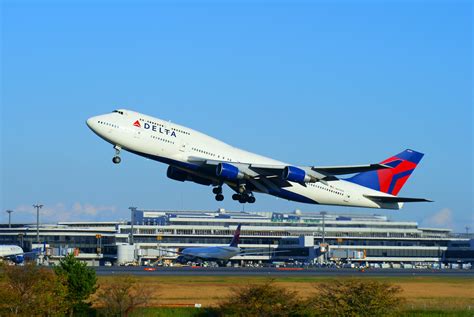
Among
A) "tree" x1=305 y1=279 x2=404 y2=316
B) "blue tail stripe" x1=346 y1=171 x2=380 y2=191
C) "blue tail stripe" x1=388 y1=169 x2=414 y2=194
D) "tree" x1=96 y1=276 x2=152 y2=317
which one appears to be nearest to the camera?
"tree" x1=305 y1=279 x2=404 y2=316

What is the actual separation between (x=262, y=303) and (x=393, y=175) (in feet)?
98.2

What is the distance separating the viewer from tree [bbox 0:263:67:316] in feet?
185

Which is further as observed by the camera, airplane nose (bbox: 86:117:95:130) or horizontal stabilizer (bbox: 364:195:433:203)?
horizontal stabilizer (bbox: 364:195:433:203)

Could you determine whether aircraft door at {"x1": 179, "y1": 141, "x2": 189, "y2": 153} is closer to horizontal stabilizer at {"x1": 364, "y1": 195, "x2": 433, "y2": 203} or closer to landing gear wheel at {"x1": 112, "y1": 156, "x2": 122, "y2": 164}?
landing gear wheel at {"x1": 112, "y1": 156, "x2": 122, "y2": 164}

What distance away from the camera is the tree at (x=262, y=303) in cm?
5734

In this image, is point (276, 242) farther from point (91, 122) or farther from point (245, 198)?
point (91, 122)

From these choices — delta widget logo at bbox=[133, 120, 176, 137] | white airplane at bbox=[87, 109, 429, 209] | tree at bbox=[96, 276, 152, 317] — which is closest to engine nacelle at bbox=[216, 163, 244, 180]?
white airplane at bbox=[87, 109, 429, 209]

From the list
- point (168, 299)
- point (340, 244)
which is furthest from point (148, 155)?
point (340, 244)

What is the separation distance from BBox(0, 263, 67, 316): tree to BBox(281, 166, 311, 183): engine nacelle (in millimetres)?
20751

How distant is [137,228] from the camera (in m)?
175

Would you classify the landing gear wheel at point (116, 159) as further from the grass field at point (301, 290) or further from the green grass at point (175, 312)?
the green grass at point (175, 312)

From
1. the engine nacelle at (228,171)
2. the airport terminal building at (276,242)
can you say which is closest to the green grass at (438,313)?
the engine nacelle at (228,171)

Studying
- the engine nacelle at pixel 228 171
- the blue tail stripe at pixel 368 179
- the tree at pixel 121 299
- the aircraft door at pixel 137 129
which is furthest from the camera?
the blue tail stripe at pixel 368 179

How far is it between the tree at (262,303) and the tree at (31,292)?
10251mm
